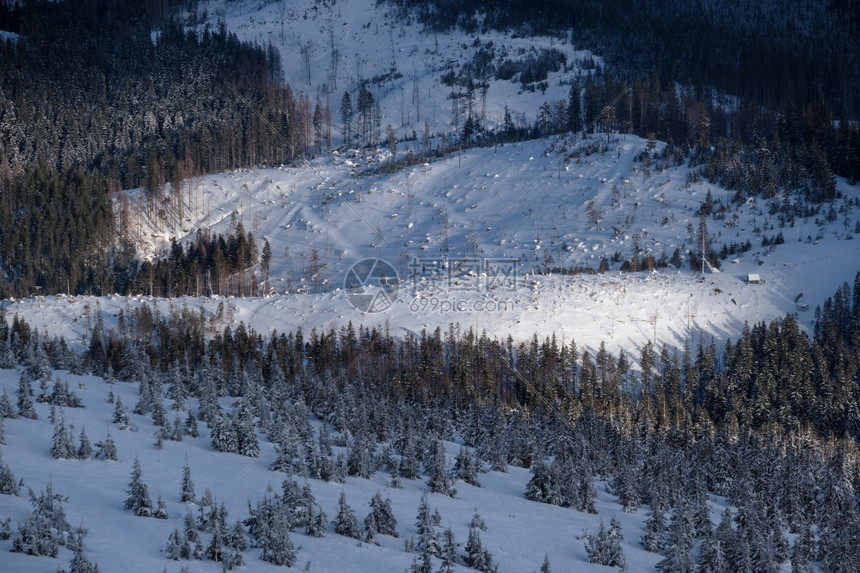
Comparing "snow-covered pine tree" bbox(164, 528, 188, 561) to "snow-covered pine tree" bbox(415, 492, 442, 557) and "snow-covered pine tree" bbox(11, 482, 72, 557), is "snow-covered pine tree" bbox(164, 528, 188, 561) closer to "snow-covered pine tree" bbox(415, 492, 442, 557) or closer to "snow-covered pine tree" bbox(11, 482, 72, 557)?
"snow-covered pine tree" bbox(11, 482, 72, 557)

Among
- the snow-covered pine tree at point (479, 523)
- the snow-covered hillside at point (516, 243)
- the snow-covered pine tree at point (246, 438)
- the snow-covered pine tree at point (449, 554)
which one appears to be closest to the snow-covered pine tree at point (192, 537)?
the snow-covered pine tree at point (449, 554)

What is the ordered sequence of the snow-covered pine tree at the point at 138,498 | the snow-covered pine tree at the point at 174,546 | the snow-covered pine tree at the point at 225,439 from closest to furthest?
1. the snow-covered pine tree at the point at 174,546
2. the snow-covered pine tree at the point at 138,498
3. the snow-covered pine tree at the point at 225,439

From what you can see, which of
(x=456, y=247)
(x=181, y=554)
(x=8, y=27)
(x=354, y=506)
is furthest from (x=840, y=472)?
(x=8, y=27)

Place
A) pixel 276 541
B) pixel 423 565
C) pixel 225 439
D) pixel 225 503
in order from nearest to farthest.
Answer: pixel 276 541
pixel 423 565
pixel 225 503
pixel 225 439

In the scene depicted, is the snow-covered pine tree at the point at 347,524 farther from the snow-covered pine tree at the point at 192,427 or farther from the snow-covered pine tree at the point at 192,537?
the snow-covered pine tree at the point at 192,427

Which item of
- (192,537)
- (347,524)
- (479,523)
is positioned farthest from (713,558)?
(192,537)

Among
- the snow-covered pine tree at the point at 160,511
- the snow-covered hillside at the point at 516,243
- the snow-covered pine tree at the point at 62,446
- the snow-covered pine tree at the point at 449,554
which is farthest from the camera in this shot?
the snow-covered hillside at the point at 516,243

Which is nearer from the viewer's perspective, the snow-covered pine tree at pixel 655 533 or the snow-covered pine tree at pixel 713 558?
the snow-covered pine tree at pixel 713 558

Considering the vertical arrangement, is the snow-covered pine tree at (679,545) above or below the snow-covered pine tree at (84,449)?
below

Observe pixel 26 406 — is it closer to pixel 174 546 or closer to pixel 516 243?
pixel 174 546

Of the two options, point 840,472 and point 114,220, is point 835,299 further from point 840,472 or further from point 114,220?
point 114,220

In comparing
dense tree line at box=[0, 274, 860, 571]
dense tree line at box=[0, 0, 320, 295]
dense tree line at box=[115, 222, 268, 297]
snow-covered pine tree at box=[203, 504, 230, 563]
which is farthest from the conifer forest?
dense tree line at box=[0, 0, 320, 295]

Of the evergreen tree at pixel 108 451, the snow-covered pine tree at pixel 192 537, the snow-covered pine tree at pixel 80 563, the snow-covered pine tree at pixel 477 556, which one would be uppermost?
the snow-covered pine tree at pixel 80 563

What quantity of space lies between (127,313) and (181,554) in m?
69.8
